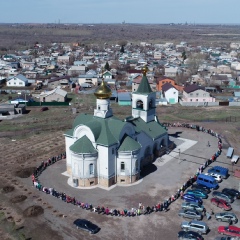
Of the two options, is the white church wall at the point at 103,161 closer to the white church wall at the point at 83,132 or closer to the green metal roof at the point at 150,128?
the white church wall at the point at 83,132

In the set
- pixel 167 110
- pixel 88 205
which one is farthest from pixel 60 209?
pixel 167 110

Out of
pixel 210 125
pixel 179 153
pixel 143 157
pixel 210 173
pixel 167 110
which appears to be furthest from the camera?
pixel 167 110

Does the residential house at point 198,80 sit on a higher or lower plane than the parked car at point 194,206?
higher

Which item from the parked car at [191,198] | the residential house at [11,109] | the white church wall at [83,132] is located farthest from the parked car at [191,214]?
the residential house at [11,109]

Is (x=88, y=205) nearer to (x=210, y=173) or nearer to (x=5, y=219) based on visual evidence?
(x=5, y=219)

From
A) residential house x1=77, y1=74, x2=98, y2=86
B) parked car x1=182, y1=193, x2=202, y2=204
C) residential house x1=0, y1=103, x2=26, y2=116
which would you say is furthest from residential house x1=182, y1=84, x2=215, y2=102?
parked car x1=182, y1=193, x2=202, y2=204

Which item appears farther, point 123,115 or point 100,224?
point 123,115
